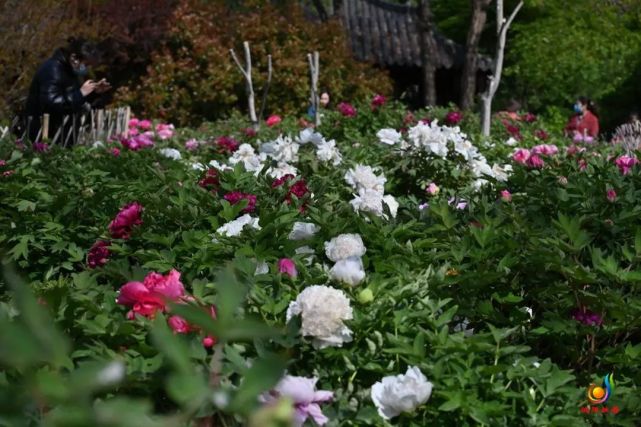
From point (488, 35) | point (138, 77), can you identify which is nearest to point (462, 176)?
point (138, 77)

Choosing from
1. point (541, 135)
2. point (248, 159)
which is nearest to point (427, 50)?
point (541, 135)

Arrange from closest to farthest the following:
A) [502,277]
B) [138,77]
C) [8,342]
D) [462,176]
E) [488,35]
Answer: [8,342], [502,277], [462,176], [138,77], [488,35]

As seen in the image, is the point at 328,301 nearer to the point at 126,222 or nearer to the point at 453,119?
the point at 126,222

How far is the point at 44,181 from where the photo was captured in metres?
4.35

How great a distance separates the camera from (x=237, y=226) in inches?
109

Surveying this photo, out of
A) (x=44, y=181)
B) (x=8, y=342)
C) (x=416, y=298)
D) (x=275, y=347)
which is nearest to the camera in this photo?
(x=8, y=342)

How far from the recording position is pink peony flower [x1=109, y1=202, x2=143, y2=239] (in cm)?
300

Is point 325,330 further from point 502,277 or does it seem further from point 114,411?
point 114,411

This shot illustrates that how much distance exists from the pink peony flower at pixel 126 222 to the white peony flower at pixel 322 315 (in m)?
1.33

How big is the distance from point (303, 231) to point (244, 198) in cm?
47

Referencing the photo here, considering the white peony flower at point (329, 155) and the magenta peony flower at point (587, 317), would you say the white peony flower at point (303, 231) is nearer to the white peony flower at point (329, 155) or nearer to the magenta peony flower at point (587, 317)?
the magenta peony flower at point (587, 317)

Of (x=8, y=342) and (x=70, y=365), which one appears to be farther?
(x=70, y=365)

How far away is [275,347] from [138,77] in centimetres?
1700

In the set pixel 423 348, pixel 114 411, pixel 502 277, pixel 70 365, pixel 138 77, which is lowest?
pixel 138 77
